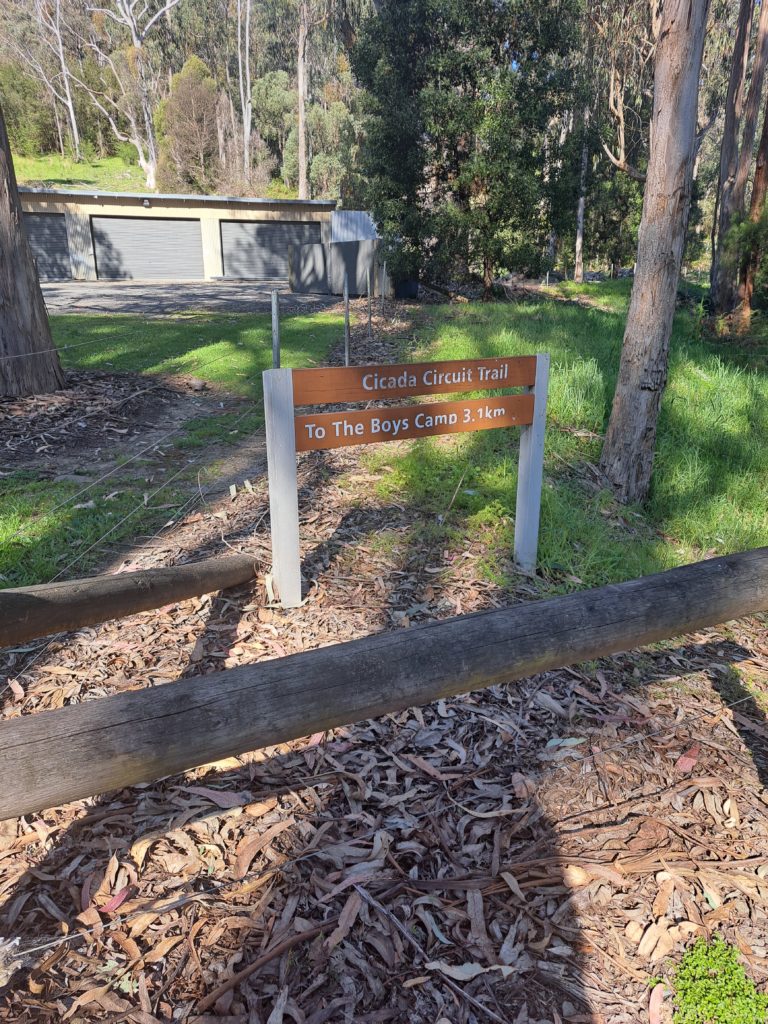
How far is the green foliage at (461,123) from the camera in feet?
59.5

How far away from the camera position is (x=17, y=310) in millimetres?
7605

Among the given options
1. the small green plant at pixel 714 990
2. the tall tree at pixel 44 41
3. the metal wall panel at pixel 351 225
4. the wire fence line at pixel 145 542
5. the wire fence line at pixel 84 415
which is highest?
the tall tree at pixel 44 41

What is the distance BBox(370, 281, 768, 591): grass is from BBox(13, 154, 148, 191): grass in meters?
52.1

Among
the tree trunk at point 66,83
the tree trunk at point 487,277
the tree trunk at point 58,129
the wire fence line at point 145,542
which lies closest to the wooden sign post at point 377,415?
the wire fence line at point 145,542

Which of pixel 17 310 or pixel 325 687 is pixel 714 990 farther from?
pixel 17 310

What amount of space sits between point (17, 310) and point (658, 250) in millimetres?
6408

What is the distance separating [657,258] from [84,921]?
5626 mm

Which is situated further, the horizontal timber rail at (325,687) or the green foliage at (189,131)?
the green foliage at (189,131)

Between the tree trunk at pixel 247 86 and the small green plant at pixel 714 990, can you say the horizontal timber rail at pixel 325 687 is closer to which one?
the small green plant at pixel 714 990

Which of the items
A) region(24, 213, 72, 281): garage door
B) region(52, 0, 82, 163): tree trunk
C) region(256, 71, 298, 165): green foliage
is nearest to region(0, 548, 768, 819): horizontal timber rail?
region(24, 213, 72, 281): garage door

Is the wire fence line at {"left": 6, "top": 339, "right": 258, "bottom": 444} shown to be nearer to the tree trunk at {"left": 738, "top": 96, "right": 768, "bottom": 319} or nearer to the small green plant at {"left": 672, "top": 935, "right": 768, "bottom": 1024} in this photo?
the small green plant at {"left": 672, "top": 935, "right": 768, "bottom": 1024}

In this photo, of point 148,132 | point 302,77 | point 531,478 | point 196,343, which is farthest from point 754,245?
point 148,132

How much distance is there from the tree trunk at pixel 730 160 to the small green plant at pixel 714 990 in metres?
18.5

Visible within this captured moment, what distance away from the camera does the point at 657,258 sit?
5590 millimetres
